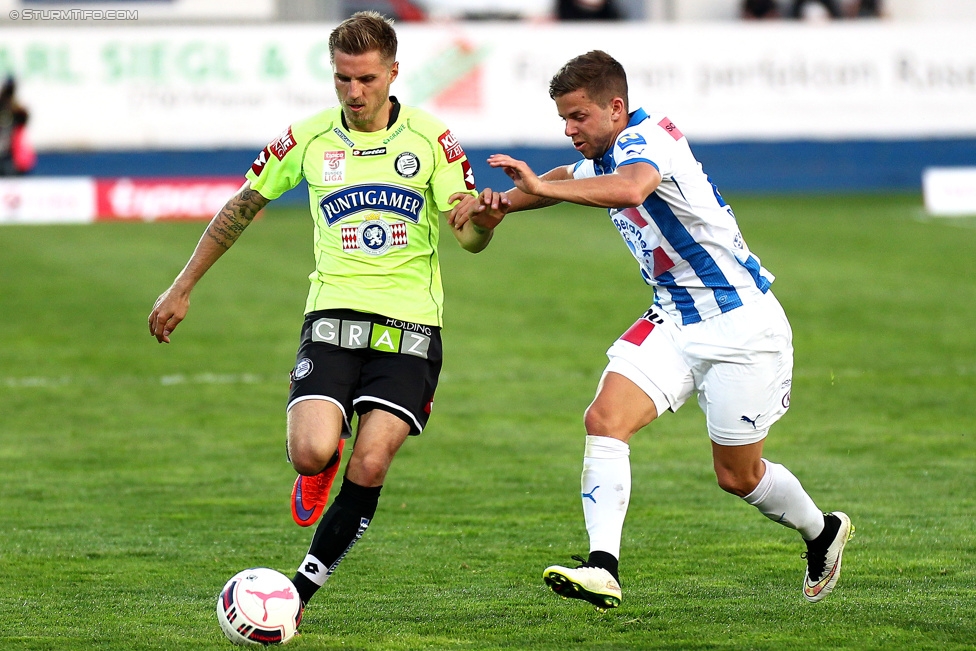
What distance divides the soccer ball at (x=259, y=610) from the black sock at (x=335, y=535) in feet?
0.43

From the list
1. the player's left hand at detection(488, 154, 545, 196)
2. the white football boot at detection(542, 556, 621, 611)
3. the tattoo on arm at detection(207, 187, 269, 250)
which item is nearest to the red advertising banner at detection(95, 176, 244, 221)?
the tattoo on arm at detection(207, 187, 269, 250)

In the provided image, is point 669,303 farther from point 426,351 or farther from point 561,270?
point 561,270

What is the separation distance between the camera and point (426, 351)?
18.0ft

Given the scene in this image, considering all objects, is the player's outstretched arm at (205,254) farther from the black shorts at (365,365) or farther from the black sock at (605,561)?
the black sock at (605,561)

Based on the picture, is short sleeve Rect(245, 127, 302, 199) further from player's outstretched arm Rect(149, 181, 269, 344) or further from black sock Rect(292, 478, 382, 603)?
black sock Rect(292, 478, 382, 603)

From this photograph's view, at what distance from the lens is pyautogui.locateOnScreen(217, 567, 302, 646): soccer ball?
4.83 metres

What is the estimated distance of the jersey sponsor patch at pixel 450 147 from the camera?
555 cm

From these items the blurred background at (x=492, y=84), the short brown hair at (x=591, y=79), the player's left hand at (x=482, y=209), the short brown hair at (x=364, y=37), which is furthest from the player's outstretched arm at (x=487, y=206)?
the blurred background at (x=492, y=84)

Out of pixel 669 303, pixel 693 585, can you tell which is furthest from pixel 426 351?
pixel 693 585

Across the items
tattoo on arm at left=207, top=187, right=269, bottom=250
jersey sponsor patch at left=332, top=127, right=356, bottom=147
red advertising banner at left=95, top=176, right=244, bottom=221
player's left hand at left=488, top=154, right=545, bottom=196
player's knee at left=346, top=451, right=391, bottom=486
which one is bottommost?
red advertising banner at left=95, top=176, right=244, bottom=221

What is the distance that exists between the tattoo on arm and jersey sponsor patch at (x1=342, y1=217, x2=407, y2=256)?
1.49ft

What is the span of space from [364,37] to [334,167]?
20.6 inches

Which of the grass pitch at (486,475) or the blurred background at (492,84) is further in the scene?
the blurred background at (492,84)

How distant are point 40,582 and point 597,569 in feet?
7.80
